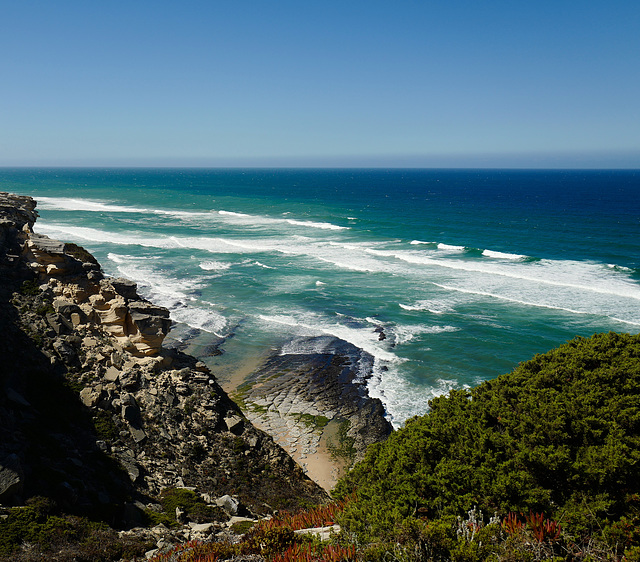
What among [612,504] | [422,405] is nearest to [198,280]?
[422,405]

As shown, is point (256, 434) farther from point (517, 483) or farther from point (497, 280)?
point (497, 280)

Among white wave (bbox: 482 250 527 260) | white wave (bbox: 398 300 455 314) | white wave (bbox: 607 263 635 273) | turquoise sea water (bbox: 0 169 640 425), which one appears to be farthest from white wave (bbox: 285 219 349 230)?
white wave (bbox: 398 300 455 314)

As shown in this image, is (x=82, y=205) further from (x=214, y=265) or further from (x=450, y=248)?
(x=450, y=248)

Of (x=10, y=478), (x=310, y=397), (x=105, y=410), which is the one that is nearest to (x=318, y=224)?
(x=310, y=397)

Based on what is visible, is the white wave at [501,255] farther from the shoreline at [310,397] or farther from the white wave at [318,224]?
the shoreline at [310,397]

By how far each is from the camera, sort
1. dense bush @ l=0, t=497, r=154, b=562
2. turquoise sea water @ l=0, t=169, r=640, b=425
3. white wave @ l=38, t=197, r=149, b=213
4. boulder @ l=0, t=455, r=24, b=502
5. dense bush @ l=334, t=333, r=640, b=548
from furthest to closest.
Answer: white wave @ l=38, t=197, r=149, b=213, turquoise sea water @ l=0, t=169, r=640, b=425, dense bush @ l=334, t=333, r=640, b=548, boulder @ l=0, t=455, r=24, b=502, dense bush @ l=0, t=497, r=154, b=562

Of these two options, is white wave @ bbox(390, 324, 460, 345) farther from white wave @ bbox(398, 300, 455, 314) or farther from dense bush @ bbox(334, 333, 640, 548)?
dense bush @ bbox(334, 333, 640, 548)
